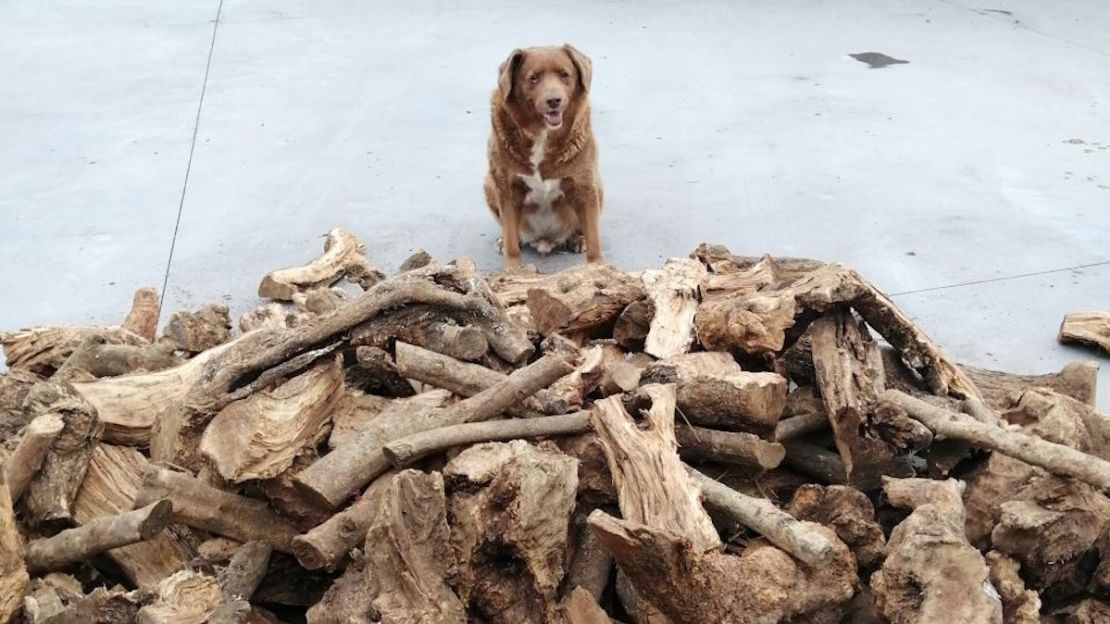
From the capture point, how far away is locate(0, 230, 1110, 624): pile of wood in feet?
7.10

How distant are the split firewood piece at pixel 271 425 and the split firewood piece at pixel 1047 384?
2026 mm

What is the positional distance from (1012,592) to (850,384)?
67 cm

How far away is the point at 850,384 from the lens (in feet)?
8.98

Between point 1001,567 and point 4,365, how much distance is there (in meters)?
3.38

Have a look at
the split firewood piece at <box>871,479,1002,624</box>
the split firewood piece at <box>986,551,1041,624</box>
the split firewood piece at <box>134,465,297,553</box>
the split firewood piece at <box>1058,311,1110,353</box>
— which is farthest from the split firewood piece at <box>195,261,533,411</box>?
the split firewood piece at <box>1058,311,1110,353</box>

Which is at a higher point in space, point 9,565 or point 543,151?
point 543,151

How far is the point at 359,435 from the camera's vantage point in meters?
2.53

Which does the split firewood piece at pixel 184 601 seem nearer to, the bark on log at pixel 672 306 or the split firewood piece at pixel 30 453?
the split firewood piece at pixel 30 453

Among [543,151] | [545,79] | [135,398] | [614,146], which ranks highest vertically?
[545,79]

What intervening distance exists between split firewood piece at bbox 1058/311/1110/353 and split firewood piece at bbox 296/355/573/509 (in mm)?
2371

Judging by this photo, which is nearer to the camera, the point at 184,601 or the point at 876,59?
the point at 184,601

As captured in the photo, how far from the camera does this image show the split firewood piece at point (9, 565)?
2.26m

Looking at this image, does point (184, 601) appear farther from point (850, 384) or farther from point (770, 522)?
point (850, 384)

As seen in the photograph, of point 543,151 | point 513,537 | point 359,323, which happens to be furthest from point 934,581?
point 543,151
